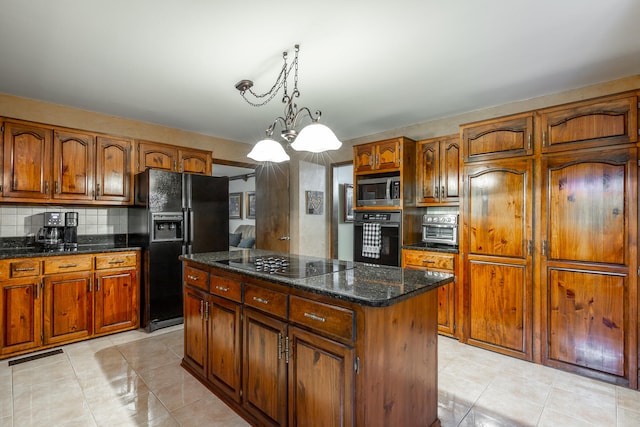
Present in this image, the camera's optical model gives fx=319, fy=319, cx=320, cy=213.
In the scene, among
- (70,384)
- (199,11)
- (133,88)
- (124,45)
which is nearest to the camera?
(199,11)

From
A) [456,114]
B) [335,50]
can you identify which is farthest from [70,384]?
[456,114]

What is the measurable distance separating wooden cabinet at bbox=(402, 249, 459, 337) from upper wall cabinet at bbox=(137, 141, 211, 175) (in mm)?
2986

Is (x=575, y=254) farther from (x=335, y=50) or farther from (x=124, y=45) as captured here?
(x=124, y=45)

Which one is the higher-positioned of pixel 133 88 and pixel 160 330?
pixel 133 88

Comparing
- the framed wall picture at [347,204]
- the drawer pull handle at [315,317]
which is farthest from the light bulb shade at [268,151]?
the framed wall picture at [347,204]

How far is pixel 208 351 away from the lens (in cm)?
235

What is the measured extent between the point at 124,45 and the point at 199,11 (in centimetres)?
76

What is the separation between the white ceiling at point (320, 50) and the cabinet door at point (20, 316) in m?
1.87

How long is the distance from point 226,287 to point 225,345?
0.40 m

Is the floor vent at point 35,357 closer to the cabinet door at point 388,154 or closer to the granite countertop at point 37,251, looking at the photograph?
the granite countertop at point 37,251

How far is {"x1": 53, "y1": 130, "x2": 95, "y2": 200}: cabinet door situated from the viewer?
3275 mm

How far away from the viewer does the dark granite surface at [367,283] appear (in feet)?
4.58

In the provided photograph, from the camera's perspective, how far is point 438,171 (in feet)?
12.2

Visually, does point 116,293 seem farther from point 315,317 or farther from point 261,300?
point 315,317
